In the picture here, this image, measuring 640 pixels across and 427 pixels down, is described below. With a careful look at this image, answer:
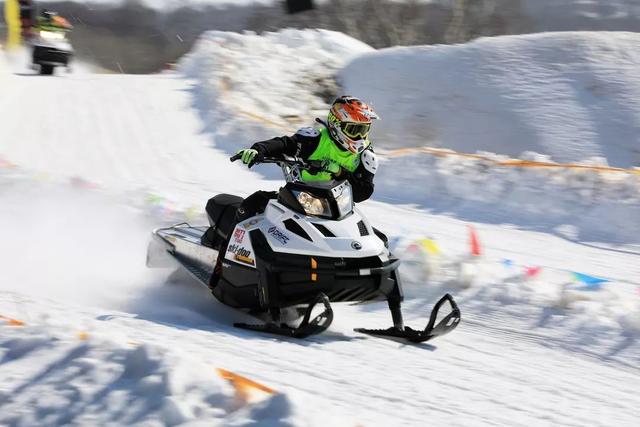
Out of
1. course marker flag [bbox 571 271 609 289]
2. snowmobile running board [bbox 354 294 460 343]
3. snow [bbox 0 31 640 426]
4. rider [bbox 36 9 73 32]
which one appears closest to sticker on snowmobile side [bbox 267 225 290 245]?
snow [bbox 0 31 640 426]

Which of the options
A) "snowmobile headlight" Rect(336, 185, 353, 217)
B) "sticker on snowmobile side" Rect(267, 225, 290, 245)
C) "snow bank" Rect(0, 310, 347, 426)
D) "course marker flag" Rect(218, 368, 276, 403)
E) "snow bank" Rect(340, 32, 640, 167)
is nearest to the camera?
"snow bank" Rect(0, 310, 347, 426)

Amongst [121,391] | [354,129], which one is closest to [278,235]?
[354,129]

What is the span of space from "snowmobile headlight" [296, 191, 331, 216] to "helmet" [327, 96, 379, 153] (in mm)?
648

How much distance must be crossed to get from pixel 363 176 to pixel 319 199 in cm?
65

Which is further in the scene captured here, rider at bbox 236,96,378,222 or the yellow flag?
the yellow flag

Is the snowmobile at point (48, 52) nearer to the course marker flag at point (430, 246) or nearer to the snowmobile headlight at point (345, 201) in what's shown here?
the course marker flag at point (430, 246)

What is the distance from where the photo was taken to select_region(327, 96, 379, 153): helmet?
6645 mm

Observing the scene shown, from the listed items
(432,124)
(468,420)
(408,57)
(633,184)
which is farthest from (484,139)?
(468,420)

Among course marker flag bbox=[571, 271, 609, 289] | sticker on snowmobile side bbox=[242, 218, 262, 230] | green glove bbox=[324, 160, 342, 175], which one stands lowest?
course marker flag bbox=[571, 271, 609, 289]

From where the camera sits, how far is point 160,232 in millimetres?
7887

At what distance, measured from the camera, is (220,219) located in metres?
7.04

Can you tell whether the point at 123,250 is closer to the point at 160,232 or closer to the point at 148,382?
the point at 160,232

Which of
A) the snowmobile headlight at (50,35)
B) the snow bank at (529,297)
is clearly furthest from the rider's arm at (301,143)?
the snowmobile headlight at (50,35)

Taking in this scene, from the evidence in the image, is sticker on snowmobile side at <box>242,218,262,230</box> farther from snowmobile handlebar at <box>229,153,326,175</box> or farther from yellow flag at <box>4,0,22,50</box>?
yellow flag at <box>4,0,22,50</box>
